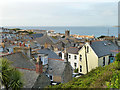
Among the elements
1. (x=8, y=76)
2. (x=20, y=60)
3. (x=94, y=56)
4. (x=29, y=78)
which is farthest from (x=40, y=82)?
(x=94, y=56)

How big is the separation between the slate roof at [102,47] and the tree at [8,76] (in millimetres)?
15802

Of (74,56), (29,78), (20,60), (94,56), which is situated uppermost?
(20,60)

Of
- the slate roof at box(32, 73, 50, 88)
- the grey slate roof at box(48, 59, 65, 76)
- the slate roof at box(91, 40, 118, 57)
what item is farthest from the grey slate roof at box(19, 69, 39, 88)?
the slate roof at box(91, 40, 118, 57)

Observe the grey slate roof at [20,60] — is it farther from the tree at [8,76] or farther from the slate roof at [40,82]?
the tree at [8,76]

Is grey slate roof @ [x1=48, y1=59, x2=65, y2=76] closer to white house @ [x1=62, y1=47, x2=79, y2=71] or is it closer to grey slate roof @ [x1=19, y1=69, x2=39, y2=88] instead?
grey slate roof @ [x1=19, y1=69, x2=39, y2=88]

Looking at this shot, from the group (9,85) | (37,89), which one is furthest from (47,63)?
(9,85)

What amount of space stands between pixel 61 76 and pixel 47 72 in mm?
1665

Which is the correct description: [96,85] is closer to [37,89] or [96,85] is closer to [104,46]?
[37,89]

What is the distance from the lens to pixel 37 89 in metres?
13.6

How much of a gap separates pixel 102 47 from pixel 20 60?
1479cm

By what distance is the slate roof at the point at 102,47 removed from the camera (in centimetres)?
2458

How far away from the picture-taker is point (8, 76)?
33.0 feet

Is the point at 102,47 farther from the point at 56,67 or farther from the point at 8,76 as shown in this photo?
the point at 8,76

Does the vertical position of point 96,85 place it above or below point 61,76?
above
